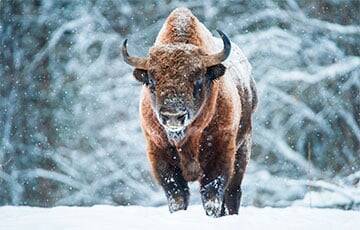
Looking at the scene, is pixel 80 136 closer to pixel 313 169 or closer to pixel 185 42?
pixel 313 169

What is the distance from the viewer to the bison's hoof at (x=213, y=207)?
5.50 m

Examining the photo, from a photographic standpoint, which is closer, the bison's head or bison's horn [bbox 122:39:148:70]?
the bison's head

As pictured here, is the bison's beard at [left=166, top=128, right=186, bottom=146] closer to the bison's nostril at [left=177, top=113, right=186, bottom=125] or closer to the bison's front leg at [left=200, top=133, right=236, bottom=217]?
the bison's front leg at [left=200, top=133, right=236, bottom=217]

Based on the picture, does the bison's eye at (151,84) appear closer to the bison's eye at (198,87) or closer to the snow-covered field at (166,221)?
the bison's eye at (198,87)

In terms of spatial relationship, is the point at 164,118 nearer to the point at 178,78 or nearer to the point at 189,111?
the point at 189,111

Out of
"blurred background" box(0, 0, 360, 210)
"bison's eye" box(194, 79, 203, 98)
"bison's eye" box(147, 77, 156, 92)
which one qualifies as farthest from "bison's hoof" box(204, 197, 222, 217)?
"blurred background" box(0, 0, 360, 210)

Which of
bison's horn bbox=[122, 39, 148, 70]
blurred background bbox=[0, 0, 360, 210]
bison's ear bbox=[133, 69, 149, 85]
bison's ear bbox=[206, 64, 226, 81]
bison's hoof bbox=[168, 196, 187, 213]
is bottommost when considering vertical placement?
blurred background bbox=[0, 0, 360, 210]

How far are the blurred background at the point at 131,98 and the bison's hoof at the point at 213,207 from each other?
5.26 meters

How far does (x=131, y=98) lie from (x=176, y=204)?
6472 mm

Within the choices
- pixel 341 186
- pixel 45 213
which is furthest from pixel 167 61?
pixel 341 186

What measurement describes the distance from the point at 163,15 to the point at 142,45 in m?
0.59

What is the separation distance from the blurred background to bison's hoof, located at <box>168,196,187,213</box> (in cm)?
531

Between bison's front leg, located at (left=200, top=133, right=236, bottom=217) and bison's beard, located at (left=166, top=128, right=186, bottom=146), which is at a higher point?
bison's beard, located at (left=166, top=128, right=186, bottom=146)

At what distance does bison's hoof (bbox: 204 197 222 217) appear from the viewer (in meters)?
5.50
